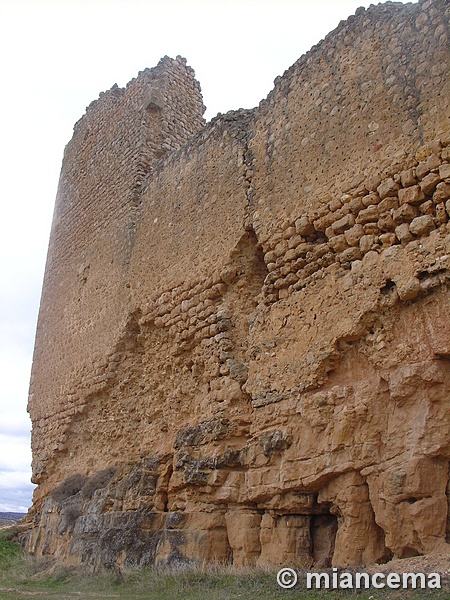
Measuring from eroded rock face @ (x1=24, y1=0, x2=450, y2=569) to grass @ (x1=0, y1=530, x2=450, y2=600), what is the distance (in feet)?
0.96

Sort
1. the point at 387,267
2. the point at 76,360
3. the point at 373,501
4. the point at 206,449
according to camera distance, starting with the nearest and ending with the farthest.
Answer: the point at 373,501 → the point at 387,267 → the point at 206,449 → the point at 76,360

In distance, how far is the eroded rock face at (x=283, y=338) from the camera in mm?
4551

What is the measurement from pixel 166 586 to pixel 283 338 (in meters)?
2.36

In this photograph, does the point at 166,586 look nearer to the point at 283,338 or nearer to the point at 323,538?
the point at 323,538

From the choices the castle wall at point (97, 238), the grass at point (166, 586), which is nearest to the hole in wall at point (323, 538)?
the grass at point (166, 586)

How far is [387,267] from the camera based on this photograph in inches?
190

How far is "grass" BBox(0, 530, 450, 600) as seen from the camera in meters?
3.77

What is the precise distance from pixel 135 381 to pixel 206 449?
2.06 meters

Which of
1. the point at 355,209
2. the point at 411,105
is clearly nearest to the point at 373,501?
the point at 355,209

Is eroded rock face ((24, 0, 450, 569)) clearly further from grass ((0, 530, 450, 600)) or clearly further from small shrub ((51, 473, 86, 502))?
grass ((0, 530, 450, 600))

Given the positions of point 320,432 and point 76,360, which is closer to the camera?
point 320,432

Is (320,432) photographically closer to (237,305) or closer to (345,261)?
(345,261)

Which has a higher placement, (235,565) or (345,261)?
(345,261)

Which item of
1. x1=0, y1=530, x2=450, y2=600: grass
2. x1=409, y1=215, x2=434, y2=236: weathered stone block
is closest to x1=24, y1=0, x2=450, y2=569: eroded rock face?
x1=409, y1=215, x2=434, y2=236: weathered stone block
